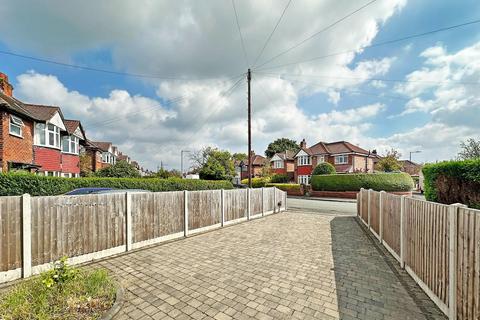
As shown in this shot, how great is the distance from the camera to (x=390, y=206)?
638 centimetres

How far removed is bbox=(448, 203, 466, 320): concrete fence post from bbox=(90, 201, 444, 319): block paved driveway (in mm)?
365

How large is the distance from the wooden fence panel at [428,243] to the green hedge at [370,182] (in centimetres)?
2292

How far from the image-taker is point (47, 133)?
51.7ft

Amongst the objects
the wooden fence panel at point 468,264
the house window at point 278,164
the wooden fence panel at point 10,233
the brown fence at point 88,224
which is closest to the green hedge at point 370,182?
the house window at point 278,164

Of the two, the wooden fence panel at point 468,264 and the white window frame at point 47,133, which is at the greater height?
the white window frame at point 47,133

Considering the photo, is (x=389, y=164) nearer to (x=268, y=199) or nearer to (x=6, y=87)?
(x=268, y=199)

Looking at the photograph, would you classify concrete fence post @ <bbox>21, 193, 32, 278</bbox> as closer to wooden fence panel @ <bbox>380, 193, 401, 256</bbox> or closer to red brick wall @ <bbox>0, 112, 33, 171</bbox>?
wooden fence panel @ <bbox>380, 193, 401, 256</bbox>

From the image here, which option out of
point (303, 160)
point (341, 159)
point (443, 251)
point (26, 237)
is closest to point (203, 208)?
point (26, 237)

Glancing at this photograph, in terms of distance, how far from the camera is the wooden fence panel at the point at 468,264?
2609mm

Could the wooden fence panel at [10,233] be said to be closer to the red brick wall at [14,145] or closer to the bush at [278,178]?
the red brick wall at [14,145]

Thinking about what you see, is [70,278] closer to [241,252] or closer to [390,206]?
[241,252]

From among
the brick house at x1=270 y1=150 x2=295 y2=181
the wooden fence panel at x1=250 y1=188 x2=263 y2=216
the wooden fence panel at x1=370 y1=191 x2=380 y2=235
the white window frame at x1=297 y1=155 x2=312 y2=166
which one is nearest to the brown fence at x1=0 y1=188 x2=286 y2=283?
the wooden fence panel at x1=250 y1=188 x2=263 y2=216

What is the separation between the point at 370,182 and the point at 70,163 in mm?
30318

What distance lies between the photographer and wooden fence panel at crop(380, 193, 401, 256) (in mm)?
5663
